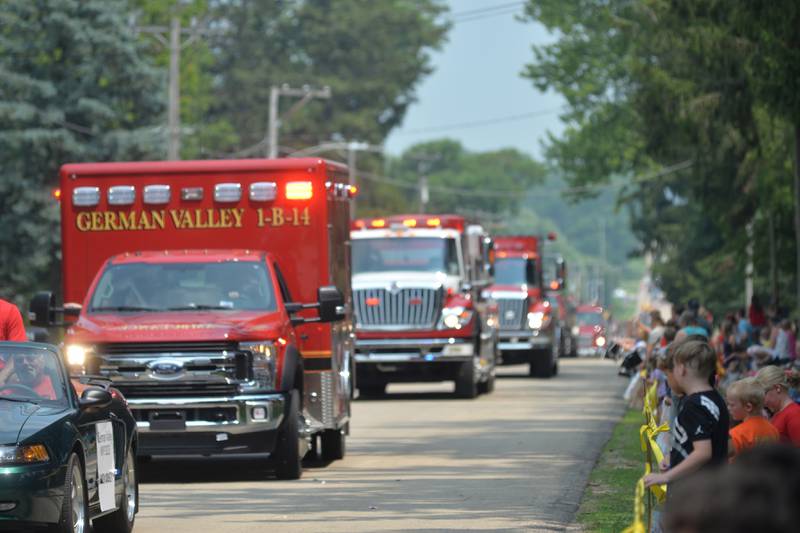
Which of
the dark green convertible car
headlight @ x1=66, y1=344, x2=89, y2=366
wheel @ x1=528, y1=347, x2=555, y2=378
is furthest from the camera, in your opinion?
wheel @ x1=528, y1=347, x2=555, y2=378

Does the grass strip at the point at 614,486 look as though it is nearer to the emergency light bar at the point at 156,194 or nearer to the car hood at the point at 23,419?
the car hood at the point at 23,419

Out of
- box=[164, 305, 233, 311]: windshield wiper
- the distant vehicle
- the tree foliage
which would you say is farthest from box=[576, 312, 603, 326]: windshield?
box=[164, 305, 233, 311]: windshield wiper

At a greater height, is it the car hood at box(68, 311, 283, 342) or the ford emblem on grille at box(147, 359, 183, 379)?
the car hood at box(68, 311, 283, 342)

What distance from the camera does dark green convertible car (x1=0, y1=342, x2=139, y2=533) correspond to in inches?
393

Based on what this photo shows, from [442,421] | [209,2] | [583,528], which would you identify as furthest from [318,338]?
[209,2]

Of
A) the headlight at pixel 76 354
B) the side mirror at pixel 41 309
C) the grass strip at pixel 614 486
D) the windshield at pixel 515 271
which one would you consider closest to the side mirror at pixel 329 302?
the headlight at pixel 76 354

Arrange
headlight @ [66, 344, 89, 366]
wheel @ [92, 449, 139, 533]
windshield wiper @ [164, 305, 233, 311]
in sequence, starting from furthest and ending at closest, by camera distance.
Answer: windshield wiper @ [164, 305, 233, 311] < headlight @ [66, 344, 89, 366] < wheel @ [92, 449, 139, 533]

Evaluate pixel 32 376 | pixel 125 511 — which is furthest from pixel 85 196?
pixel 32 376

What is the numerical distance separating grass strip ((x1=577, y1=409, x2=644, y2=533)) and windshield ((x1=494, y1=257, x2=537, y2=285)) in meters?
19.0

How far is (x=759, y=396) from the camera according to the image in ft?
28.3

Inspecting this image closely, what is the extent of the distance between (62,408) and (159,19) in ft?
233

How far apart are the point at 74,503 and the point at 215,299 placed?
21.6ft

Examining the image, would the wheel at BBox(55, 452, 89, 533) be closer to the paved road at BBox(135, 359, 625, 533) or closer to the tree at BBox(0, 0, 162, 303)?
the paved road at BBox(135, 359, 625, 533)

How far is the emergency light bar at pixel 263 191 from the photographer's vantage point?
17875mm
